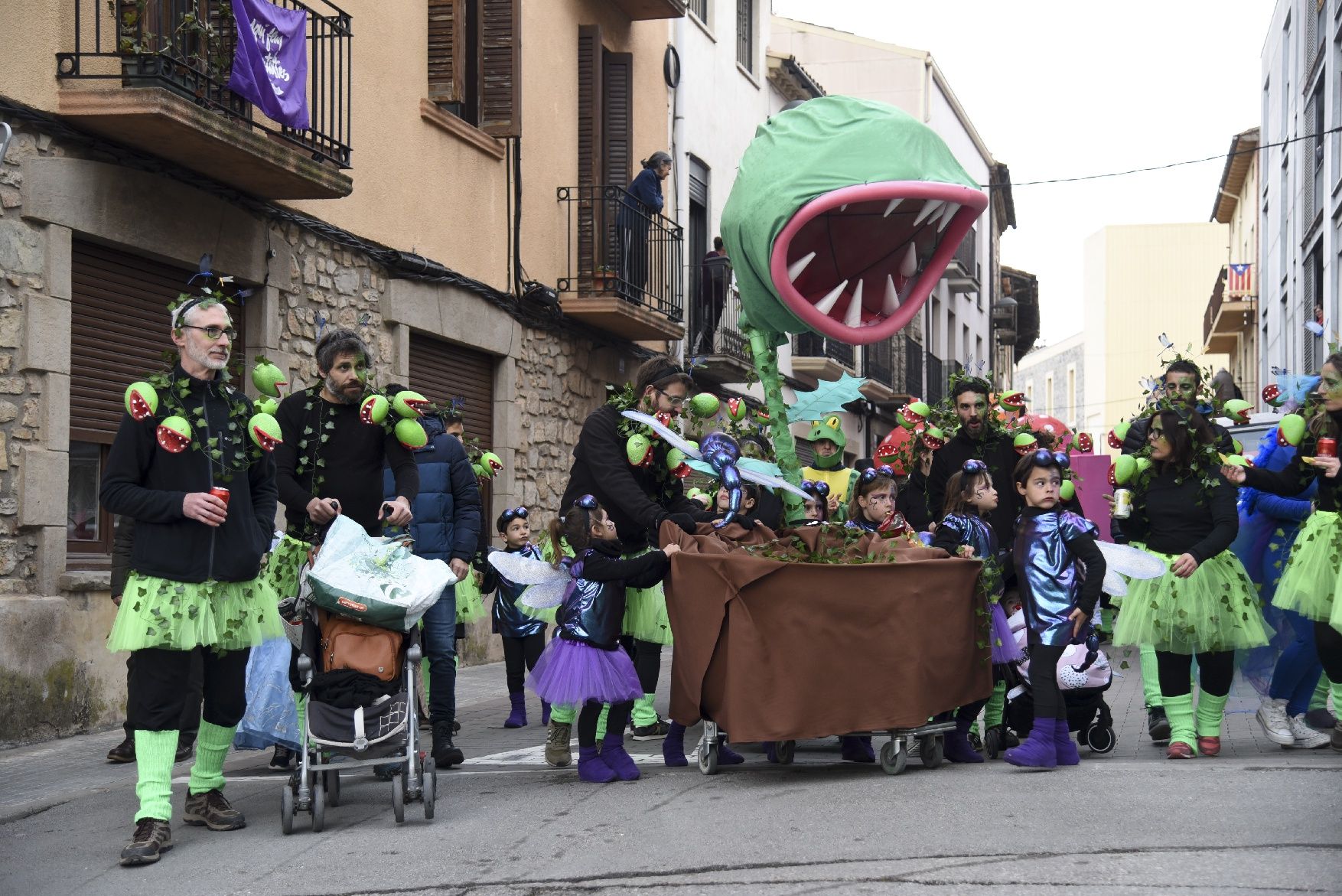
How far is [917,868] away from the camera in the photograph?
4.84m

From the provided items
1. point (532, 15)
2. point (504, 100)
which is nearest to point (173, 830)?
point (504, 100)

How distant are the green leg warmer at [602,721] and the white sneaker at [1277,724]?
125 inches

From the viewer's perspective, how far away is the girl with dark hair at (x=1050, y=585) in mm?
6867

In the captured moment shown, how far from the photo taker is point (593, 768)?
692 centimetres

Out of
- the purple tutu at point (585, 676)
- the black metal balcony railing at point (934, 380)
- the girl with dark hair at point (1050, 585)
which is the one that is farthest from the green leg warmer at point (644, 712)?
the black metal balcony railing at point (934, 380)

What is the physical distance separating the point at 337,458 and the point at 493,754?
6.93 feet

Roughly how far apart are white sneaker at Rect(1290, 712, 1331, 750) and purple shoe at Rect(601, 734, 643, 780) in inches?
125

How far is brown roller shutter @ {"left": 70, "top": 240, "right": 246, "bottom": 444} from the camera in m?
9.94

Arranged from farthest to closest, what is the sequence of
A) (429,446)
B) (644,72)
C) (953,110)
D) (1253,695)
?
(953,110) < (644,72) < (1253,695) < (429,446)

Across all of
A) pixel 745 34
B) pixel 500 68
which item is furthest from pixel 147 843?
pixel 745 34

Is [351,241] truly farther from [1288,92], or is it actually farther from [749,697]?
[1288,92]

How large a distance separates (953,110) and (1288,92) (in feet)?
32.8

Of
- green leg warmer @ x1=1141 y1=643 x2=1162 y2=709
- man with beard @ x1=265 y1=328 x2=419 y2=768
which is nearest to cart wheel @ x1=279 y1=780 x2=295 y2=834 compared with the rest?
man with beard @ x1=265 y1=328 x2=419 y2=768

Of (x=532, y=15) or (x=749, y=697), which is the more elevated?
(x=532, y=15)
